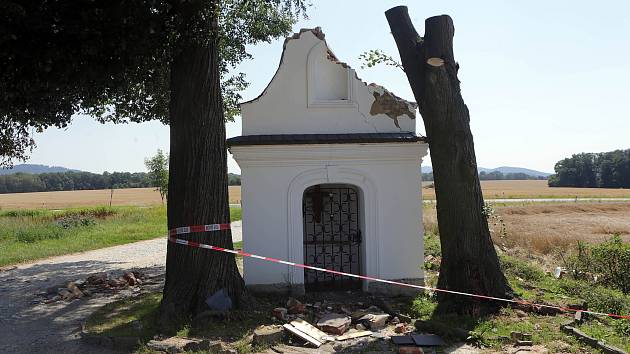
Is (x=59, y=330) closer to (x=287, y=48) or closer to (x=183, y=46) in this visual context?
(x=183, y=46)

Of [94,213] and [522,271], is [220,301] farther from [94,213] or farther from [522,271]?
[94,213]

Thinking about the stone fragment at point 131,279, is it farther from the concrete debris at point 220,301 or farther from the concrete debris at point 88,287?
the concrete debris at point 220,301

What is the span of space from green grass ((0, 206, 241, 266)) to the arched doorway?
35.7 feet

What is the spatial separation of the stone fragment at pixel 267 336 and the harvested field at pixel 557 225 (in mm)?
10507

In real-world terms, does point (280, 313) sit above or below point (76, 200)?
below

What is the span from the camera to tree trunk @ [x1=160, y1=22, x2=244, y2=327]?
26.4 ft

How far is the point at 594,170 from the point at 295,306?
281ft

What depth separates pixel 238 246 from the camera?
744 inches

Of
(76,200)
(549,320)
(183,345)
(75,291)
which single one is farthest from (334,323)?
(76,200)

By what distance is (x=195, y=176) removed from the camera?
320 inches

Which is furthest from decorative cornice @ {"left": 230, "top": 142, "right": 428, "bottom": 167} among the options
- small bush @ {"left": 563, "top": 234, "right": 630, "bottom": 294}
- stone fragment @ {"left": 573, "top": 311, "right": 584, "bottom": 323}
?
small bush @ {"left": 563, "top": 234, "right": 630, "bottom": 294}

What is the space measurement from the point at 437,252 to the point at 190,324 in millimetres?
8337

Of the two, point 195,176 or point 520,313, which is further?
point 195,176

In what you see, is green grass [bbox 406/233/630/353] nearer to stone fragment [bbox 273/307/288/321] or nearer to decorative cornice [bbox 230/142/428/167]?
stone fragment [bbox 273/307/288/321]
